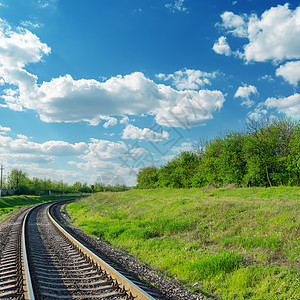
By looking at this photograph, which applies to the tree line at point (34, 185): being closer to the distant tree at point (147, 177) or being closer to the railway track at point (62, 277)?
the distant tree at point (147, 177)

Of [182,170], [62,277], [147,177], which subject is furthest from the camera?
[147,177]

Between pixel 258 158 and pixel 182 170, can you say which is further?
pixel 182 170

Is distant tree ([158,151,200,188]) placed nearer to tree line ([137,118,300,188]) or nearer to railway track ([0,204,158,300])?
tree line ([137,118,300,188])

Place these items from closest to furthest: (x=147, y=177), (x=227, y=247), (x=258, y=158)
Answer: (x=227, y=247), (x=258, y=158), (x=147, y=177)

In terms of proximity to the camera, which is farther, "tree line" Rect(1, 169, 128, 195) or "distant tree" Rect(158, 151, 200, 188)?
"tree line" Rect(1, 169, 128, 195)

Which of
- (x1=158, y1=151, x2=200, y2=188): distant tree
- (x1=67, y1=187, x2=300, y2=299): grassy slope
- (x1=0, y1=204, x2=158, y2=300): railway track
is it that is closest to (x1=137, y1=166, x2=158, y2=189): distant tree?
(x1=158, y1=151, x2=200, y2=188): distant tree

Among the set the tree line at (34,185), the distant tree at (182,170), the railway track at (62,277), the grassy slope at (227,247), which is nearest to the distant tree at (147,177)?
the distant tree at (182,170)

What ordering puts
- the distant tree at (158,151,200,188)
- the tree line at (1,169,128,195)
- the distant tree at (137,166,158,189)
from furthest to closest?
the tree line at (1,169,128,195) < the distant tree at (137,166,158,189) < the distant tree at (158,151,200,188)

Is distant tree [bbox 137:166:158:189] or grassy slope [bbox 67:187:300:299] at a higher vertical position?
distant tree [bbox 137:166:158:189]

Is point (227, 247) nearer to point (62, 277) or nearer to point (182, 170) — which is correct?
point (62, 277)

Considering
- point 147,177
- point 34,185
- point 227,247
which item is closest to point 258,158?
point 227,247

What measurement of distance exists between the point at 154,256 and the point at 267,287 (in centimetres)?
465

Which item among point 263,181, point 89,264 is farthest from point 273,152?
point 89,264

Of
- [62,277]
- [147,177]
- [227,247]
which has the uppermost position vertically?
[147,177]
